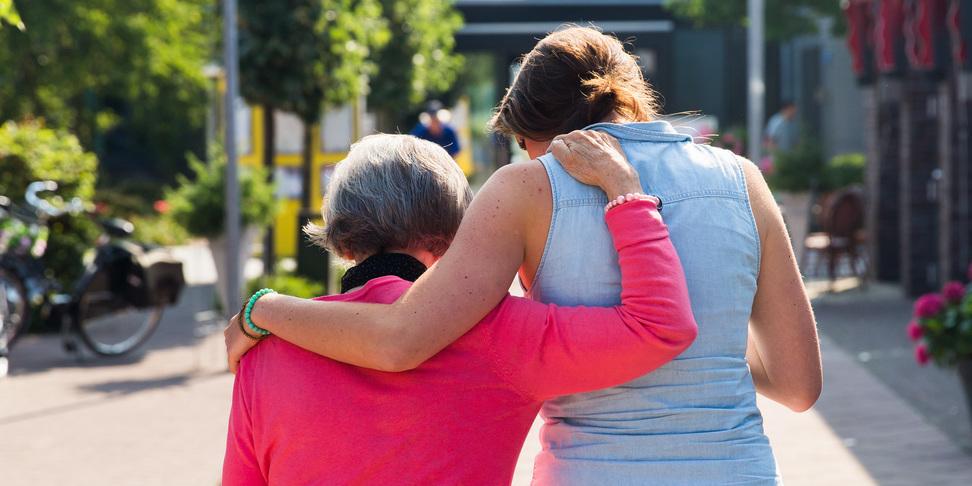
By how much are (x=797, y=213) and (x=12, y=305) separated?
25.5 feet

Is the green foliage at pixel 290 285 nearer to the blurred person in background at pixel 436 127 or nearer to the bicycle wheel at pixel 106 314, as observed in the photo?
the bicycle wheel at pixel 106 314

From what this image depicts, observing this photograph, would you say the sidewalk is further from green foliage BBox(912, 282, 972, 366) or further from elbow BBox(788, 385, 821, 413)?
elbow BBox(788, 385, 821, 413)

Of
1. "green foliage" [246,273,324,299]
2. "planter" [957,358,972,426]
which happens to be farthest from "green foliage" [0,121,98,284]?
"planter" [957,358,972,426]

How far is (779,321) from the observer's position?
→ 2311mm

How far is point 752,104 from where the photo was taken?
52.9 ft

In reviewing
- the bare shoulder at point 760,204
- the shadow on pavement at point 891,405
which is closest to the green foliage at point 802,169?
the shadow on pavement at point 891,405

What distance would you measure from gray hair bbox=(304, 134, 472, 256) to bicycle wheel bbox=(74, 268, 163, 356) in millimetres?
7638

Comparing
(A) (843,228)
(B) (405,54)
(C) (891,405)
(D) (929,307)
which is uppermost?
(B) (405,54)

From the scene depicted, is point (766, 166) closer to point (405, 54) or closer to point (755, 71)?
point (755, 71)

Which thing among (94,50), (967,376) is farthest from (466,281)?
(94,50)

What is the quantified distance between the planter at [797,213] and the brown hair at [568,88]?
11940mm

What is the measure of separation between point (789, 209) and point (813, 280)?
60.1 inches

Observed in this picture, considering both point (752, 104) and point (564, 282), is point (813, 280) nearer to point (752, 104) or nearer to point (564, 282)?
point (752, 104)

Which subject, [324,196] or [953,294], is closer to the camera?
[324,196]
